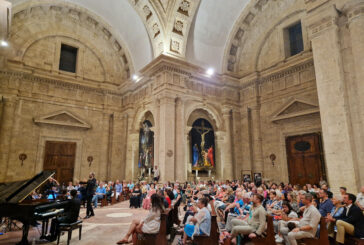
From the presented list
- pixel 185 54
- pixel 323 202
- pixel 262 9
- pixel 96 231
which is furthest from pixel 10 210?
pixel 262 9

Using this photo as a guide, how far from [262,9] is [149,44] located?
301 inches

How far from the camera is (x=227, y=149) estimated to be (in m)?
16.0

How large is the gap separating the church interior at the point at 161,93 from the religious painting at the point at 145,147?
0.23 ft

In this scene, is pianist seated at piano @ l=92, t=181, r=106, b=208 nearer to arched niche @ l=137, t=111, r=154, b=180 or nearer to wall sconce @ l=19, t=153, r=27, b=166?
arched niche @ l=137, t=111, r=154, b=180

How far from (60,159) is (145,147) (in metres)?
5.45

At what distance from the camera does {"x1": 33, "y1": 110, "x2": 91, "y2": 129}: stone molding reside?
50.3ft

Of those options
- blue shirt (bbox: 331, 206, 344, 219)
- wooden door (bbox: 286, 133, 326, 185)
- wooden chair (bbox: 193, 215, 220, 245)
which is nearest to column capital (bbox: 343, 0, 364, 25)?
blue shirt (bbox: 331, 206, 344, 219)

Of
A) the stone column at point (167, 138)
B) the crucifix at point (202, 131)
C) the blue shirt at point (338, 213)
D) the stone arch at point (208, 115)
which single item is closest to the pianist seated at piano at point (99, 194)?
the stone column at point (167, 138)

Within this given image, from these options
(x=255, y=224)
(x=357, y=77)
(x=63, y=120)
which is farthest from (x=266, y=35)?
(x=63, y=120)

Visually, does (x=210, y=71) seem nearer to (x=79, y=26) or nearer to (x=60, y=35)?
(x=79, y=26)

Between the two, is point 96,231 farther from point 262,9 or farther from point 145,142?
point 262,9

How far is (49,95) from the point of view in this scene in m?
16.0

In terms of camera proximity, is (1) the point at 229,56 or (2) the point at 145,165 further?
(1) the point at 229,56

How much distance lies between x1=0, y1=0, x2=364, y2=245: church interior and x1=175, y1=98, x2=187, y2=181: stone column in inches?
2.3
